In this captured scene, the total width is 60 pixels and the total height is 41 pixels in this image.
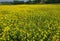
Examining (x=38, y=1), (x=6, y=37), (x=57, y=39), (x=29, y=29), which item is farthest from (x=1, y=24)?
(x=38, y=1)

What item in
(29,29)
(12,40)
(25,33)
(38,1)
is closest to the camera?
(12,40)

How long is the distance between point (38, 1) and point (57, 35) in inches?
2232

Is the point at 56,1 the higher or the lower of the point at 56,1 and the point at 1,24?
the lower

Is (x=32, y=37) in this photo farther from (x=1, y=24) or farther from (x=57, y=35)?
(x=1, y=24)

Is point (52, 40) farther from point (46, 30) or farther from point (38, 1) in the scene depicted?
point (38, 1)

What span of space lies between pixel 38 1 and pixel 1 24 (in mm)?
55539

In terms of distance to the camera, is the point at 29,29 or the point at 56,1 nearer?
the point at 29,29

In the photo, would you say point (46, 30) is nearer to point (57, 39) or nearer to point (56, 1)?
point (57, 39)

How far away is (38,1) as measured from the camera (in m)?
66.3

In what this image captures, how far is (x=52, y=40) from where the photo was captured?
9406 mm

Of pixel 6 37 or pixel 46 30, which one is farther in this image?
pixel 46 30

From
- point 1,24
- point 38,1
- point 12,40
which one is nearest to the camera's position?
point 12,40

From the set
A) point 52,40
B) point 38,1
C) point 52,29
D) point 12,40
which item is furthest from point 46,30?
point 38,1

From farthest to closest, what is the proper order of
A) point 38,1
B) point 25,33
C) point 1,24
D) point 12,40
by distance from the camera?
point 38,1 < point 1,24 < point 25,33 < point 12,40
